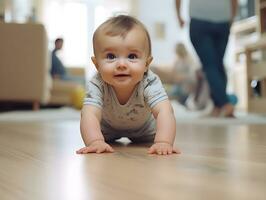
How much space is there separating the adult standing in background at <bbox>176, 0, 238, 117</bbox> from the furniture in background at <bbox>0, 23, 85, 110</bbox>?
5.13 feet

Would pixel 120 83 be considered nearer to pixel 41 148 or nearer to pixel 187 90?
pixel 41 148

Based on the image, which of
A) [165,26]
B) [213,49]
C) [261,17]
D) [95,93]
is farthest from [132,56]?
[165,26]

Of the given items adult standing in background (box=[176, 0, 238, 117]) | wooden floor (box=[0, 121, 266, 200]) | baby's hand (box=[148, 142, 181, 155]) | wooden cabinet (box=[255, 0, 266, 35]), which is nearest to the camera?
wooden floor (box=[0, 121, 266, 200])

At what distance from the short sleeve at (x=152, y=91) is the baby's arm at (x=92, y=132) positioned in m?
0.12

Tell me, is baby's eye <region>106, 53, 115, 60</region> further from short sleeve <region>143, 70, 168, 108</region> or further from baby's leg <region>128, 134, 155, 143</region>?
baby's leg <region>128, 134, 155, 143</region>

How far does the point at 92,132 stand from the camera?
3.24 ft

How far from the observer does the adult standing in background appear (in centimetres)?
262

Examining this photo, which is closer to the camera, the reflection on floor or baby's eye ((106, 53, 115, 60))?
the reflection on floor

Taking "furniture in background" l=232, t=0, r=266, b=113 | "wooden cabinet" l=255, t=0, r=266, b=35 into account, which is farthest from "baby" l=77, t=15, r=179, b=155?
"wooden cabinet" l=255, t=0, r=266, b=35

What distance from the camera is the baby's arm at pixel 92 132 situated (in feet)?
3.13

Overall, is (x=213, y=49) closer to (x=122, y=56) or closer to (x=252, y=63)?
(x=252, y=63)

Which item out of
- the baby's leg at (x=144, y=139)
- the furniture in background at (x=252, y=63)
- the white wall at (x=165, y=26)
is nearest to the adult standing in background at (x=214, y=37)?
the furniture in background at (x=252, y=63)

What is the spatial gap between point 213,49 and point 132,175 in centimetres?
214

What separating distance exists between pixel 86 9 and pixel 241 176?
7420mm
